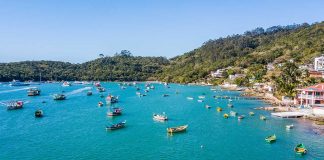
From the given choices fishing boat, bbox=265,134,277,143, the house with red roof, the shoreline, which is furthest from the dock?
fishing boat, bbox=265,134,277,143

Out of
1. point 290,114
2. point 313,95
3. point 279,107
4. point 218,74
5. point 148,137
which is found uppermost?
point 218,74

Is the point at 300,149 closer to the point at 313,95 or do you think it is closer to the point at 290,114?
the point at 290,114

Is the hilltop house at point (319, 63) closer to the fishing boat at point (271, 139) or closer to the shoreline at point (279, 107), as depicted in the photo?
the shoreline at point (279, 107)

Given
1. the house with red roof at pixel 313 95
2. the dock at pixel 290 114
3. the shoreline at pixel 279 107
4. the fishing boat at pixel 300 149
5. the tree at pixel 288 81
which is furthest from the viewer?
the tree at pixel 288 81

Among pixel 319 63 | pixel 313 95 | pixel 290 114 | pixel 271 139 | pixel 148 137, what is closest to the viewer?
pixel 271 139

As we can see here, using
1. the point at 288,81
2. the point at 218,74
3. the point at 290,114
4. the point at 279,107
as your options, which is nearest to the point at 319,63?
the point at 288,81

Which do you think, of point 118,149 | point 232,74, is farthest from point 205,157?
point 232,74

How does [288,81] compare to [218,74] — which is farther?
[218,74]

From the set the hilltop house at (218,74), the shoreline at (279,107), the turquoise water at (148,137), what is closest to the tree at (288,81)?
the shoreline at (279,107)

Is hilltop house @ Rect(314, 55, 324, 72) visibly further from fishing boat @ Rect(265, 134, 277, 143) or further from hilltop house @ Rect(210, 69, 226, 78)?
fishing boat @ Rect(265, 134, 277, 143)

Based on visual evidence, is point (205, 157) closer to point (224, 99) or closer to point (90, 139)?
point (90, 139)

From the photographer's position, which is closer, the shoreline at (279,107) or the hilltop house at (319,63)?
the shoreline at (279,107)
